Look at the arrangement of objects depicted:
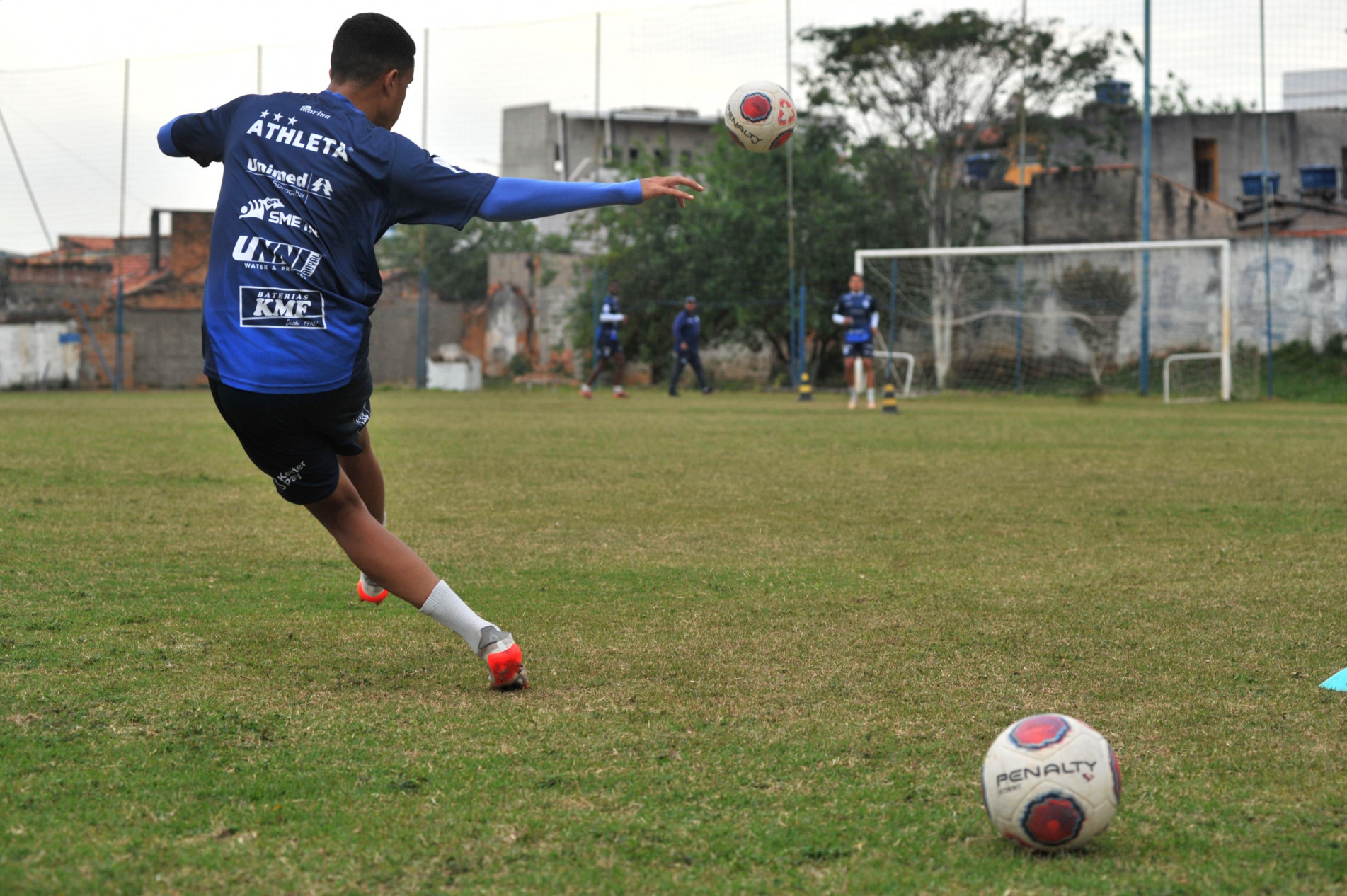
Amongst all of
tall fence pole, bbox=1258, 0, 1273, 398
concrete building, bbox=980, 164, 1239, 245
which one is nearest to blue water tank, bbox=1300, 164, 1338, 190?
concrete building, bbox=980, 164, 1239, 245

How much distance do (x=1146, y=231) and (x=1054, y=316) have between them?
7.87 feet

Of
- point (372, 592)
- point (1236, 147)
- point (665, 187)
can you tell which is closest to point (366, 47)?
point (665, 187)

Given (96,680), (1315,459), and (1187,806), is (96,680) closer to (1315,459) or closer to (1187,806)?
(1187,806)

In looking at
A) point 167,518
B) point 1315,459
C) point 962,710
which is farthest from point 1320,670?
point 1315,459

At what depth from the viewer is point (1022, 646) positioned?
4328 mm

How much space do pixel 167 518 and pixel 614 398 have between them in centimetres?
1719

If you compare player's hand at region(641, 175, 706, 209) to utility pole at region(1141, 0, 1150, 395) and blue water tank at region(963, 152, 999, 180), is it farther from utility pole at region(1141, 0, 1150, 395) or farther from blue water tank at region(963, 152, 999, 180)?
blue water tank at region(963, 152, 999, 180)

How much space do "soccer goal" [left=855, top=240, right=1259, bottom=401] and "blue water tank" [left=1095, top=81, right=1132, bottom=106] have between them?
3764 mm

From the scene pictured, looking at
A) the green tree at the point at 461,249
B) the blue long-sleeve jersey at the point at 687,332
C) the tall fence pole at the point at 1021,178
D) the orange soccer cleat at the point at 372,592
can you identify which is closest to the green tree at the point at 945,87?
the tall fence pole at the point at 1021,178

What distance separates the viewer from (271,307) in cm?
359

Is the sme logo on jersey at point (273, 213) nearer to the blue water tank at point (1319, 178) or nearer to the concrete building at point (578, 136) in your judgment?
the blue water tank at point (1319, 178)

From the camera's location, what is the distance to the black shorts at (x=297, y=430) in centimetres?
362

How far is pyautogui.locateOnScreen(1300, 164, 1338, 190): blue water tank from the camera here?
29422 mm

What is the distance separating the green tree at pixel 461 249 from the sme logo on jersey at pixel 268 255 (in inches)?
1402
